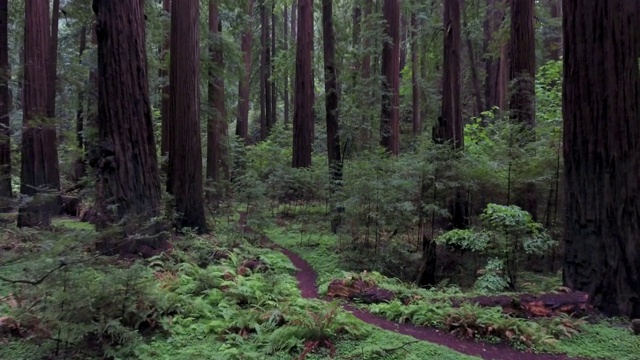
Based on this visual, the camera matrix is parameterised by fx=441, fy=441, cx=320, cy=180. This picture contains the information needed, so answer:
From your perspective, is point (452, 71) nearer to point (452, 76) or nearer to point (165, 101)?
point (452, 76)

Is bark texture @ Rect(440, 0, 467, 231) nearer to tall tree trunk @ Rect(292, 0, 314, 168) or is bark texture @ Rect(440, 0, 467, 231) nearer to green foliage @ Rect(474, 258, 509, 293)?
green foliage @ Rect(474, 258, 509, 293)

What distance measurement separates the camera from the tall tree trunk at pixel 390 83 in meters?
16.9

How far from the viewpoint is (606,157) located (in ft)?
20.2

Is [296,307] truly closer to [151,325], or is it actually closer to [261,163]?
[151,325]

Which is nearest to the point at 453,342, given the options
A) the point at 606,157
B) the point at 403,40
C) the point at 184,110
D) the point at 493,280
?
the point at 493,280

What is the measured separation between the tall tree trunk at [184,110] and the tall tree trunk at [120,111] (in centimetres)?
238

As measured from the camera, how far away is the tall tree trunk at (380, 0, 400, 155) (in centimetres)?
1686

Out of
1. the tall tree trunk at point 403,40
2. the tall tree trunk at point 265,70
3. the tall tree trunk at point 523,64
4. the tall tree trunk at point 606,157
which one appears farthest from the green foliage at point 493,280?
the tall tree trunk at point 403,40

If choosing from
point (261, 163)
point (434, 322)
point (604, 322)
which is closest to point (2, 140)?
point (434, 322)

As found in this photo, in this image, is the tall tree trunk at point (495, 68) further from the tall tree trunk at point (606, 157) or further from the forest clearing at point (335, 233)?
the tall tree trunk at point (606, 157)

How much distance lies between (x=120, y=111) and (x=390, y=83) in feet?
37.6

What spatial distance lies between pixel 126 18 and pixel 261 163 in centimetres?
1326

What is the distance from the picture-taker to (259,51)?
101ft

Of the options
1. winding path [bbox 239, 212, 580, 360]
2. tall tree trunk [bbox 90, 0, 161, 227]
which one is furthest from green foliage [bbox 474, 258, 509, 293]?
tall tree trunk [bbox 90, 0, 161, 227]
